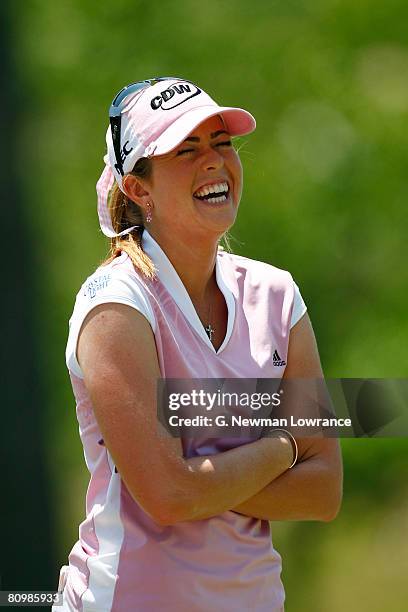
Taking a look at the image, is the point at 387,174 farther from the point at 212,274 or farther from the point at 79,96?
the point at 212,274

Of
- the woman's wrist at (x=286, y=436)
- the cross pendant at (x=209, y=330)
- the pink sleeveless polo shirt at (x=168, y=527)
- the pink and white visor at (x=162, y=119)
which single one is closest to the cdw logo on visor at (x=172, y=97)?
the pink and white visor at (x=162, y=119)

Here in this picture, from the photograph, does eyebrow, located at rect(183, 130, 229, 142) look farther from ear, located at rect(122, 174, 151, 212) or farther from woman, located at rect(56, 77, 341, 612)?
ear, located at rect(122, 174, 151, 212)

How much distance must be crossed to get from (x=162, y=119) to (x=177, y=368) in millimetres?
505

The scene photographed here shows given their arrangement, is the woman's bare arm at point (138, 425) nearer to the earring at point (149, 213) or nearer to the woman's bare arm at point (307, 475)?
the woman's bare arm at point (307, 475)

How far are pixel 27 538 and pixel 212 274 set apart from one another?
1931mm

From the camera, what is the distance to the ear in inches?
86.4

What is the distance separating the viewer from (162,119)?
2119 millimetres

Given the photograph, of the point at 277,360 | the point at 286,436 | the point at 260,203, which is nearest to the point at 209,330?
the point at 277,360

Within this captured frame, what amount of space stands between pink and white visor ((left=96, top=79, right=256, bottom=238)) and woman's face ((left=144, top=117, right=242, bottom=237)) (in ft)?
0.15

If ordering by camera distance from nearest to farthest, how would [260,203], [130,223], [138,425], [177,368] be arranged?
1. [138,425]
2. [177,368]
3. [130,223]
4. [260,203]

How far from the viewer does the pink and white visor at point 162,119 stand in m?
2.10

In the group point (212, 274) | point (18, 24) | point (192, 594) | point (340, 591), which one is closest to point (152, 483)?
point (192, 594)

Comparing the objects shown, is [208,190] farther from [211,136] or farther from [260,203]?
[260,203]

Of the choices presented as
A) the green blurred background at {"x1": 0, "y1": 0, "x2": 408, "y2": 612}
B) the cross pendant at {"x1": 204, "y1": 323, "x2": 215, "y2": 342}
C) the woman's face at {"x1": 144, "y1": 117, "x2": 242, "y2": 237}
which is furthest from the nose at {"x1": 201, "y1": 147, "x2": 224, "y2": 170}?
the green blurred background at {"x1": 0, "y1": 0, "x2": 408, "y2": 612}
